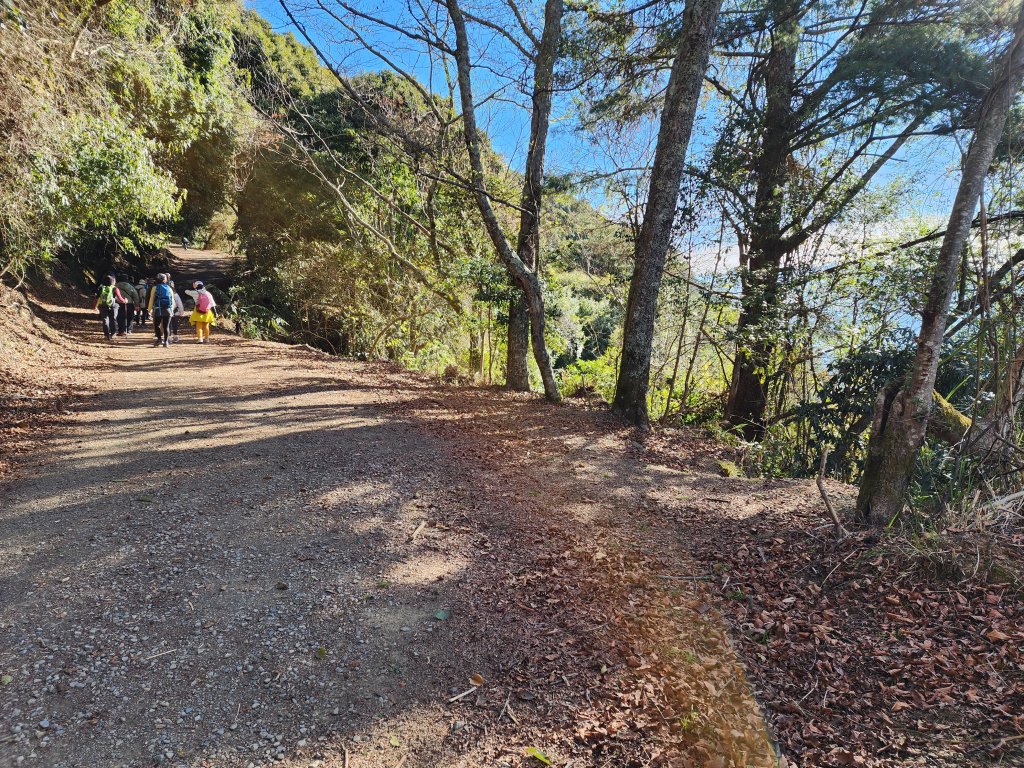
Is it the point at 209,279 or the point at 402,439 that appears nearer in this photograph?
the point at 402,439

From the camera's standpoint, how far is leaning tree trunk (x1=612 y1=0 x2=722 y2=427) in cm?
688

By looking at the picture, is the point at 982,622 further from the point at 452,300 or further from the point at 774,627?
the point at 452,300

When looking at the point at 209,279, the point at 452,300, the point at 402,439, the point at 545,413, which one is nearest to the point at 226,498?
the point at 402,439

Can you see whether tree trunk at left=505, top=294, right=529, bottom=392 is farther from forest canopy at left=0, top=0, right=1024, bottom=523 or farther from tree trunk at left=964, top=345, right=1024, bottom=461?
tree trunk at left=964, top=345, right=1024, bottom=461

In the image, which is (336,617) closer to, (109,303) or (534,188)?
(534,188)

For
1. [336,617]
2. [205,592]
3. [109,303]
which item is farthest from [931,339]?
[109,303]

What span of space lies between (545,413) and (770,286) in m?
4.48

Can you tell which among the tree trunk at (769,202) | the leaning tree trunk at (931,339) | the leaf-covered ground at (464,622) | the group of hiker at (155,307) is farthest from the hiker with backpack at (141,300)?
the leaning tree trunk at (931,339)

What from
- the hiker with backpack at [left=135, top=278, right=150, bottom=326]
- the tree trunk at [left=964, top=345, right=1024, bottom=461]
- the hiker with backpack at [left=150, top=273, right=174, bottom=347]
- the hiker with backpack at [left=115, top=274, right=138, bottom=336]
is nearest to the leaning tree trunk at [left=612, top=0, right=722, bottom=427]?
the tree trunk at [left=964, top=345, right=1024, bottom=461]

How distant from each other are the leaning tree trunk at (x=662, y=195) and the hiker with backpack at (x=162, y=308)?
1053 centimetres

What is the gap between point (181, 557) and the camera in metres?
3.66

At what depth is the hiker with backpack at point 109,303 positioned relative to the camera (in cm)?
1185

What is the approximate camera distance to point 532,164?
9.56m

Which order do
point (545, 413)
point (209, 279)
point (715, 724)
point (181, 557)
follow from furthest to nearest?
point (209, 279)
point (545, 413)
point (181, 557)
point (715, 724)
